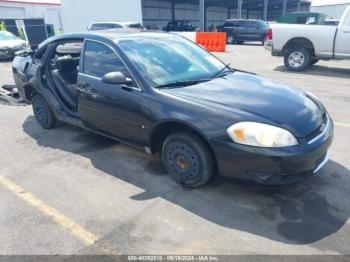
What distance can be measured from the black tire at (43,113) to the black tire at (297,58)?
8.25 m

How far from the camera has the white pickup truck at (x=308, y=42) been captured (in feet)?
32.0

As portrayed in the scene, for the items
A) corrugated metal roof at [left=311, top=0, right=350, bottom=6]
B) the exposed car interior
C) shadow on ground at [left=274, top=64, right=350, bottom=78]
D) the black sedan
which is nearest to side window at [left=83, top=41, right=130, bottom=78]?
the black sedan

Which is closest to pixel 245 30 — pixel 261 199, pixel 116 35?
pixel 116 35

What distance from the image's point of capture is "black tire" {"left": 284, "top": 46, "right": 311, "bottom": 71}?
10555mm

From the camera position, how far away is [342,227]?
2.80 metres

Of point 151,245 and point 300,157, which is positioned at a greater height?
point 300,157

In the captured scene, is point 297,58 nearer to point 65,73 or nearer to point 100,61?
point 65,73

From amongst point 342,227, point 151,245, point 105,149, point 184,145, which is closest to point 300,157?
point 342,227

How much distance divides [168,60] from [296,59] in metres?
8.08

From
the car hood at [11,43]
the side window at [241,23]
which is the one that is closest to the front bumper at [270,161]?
the car hood at [11,43]

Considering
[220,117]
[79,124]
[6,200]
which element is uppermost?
[220,117]

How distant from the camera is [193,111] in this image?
3.17m

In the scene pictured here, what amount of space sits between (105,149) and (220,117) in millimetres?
2182

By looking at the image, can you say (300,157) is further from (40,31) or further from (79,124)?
(40,31)
